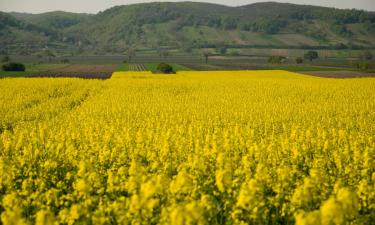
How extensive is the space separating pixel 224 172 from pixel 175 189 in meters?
1.16

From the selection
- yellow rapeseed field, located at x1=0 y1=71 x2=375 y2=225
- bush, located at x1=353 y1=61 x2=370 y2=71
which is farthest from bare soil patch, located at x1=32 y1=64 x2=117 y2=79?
bush, located at x1=353 y1=61 x2=370 y2=71

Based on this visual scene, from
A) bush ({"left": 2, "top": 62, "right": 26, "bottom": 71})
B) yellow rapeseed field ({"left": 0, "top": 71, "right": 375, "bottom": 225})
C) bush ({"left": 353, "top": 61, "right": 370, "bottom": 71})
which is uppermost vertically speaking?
yellow rapeseed field ({"left": 0, "top": 71, "right": 375, "bottom": 225})

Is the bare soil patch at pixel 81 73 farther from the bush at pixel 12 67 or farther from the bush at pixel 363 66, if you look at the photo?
the bush at pixel 363 66

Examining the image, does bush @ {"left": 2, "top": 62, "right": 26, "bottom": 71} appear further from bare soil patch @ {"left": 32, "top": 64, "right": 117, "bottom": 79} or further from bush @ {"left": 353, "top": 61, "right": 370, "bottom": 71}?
bush @ {"left": 353, "top": 61, "right": 370, "bottom": 71}

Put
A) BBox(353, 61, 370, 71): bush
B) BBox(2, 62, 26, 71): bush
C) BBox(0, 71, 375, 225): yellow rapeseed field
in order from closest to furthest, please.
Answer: BBox(0, 71, 375, 225): yellow rapeseed field
BBox(2, 62, 26, 71): bush
BBox(353, 61, 370, 71): bush

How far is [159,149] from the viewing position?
43.8ft

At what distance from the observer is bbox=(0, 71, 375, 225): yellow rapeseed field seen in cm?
732

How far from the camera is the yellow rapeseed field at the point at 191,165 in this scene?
24.0 feet

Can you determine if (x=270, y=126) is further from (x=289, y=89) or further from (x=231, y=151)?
(x=289, y=89)

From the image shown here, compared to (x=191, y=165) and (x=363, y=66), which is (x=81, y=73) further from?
(x=191, y=165)

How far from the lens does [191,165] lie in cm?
1048

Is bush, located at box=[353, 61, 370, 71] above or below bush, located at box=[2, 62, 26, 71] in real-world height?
below

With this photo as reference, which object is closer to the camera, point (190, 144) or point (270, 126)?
point (190, 144)

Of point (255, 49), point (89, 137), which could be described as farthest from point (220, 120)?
point (255, 49)
